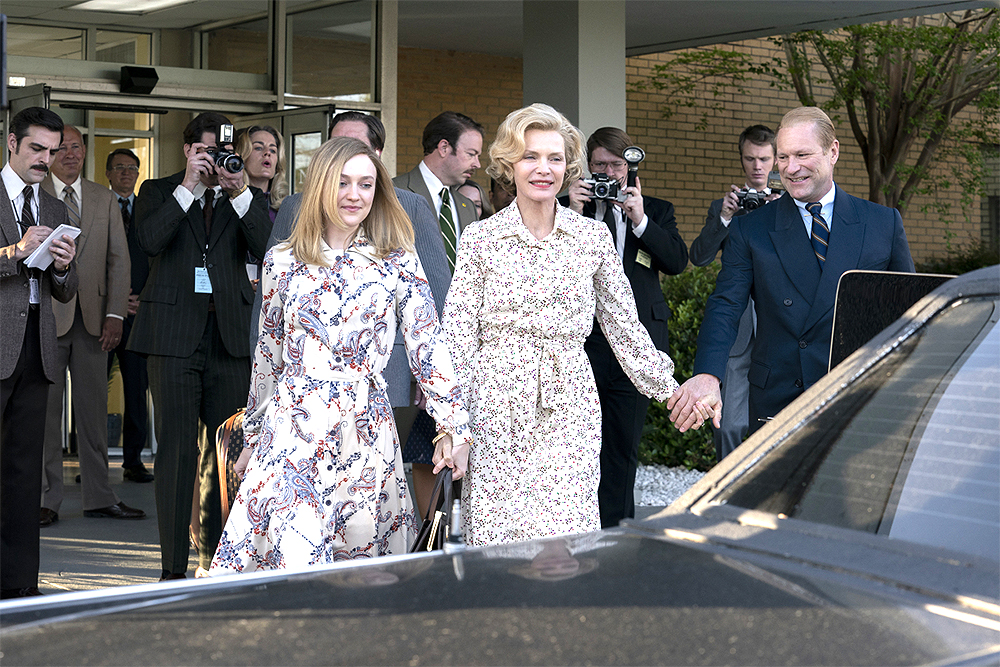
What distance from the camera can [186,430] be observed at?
5.66 meters

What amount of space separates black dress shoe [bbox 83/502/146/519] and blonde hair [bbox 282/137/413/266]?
4302 mm

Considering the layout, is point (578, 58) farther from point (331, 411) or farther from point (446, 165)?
point (331, 411)

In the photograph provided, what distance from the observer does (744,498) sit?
229 centimetres

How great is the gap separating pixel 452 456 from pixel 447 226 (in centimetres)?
223

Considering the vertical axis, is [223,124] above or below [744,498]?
above

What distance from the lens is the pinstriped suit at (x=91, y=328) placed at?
7703mm

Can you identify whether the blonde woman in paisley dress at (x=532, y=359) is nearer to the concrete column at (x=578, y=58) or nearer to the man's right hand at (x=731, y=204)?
the man's right hand at (x=731, y=204)

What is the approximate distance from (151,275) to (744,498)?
4.20 meters

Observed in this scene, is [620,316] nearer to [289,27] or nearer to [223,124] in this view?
[223,124]

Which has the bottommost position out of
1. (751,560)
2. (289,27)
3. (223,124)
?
(751,560)

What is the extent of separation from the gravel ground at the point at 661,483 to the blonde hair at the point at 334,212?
14.6 feet

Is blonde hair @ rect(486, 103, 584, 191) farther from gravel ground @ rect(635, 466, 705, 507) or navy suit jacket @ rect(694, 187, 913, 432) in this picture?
gravel ground @ rect(635, 466, 705, 507)

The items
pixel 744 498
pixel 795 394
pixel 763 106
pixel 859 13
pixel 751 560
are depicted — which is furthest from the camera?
pixel 763 106

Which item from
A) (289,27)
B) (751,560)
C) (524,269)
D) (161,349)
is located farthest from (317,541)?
(289,27)
